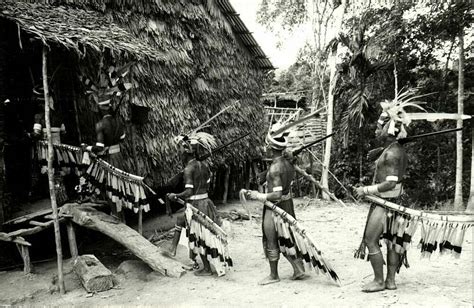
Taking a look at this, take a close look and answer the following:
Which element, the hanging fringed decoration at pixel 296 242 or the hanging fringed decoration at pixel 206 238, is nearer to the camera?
the hanging fringed decoration at pixel 296 242

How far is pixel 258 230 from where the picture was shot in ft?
29.8

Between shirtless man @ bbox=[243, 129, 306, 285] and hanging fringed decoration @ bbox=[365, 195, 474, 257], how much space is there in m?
0.99

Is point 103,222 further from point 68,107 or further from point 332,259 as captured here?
point 332,259

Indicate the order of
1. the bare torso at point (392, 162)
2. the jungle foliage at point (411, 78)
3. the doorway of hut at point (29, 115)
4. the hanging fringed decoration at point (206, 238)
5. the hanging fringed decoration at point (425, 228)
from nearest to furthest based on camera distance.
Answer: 1. the hanging fringed decoration at point (425, 228)
2. the bare torso at point (392, 162)
3. the hanging fringed decoration at point (206, 238)
4. the doorway of hut at point (29, 115)
5. the jungle foliage at point (411, 78)

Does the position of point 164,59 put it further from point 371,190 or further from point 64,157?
point 371,190

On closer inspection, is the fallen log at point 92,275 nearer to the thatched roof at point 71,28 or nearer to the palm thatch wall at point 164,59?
the palm thatch wall at point 164,59

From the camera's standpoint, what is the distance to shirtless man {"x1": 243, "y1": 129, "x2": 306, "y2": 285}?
16.7ft

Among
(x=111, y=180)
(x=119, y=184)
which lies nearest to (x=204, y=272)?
(x=119, y=184)

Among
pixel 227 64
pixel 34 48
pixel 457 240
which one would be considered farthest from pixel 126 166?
pixel 457 240

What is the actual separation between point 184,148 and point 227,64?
5.45 metres

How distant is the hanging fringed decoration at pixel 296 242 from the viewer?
4859mm

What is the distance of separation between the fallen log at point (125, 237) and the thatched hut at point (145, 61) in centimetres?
135

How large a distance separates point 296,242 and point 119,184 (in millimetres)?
2775

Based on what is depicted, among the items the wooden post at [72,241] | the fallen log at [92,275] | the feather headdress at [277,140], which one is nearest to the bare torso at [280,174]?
the feather headdress at [277,140]
